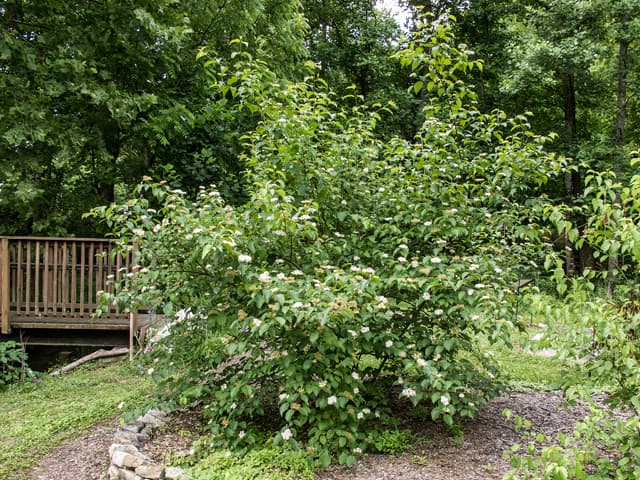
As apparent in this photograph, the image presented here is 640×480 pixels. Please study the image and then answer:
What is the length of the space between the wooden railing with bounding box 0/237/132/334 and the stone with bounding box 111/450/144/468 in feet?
10.5

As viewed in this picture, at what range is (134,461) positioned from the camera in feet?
9.49

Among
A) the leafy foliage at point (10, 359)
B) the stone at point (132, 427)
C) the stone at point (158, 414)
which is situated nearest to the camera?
the stone at point (132, 427)

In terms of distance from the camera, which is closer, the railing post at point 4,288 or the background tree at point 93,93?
the background tree at point 93,93

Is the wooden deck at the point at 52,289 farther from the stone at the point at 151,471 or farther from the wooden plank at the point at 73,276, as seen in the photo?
the stone at the point at 151,471

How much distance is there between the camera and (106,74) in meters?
Answer: 6.00

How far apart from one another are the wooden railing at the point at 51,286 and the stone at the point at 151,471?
340 cm

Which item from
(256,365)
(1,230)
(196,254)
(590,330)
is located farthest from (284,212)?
(1,230)

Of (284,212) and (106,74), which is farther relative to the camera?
(106,74)

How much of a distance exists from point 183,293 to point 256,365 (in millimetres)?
651

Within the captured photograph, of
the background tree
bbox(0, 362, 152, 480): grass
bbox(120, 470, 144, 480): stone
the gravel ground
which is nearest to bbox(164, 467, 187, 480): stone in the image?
bbox(120, 470, 144, 480): stone

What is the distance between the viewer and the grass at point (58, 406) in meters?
3.60

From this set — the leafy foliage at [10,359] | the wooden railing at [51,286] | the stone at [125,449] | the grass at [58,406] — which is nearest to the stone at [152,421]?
the stone at [125,449]

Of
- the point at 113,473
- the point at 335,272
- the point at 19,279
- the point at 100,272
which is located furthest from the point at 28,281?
the point at 335,272

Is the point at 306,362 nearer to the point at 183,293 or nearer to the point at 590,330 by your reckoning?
the point at 183,293
